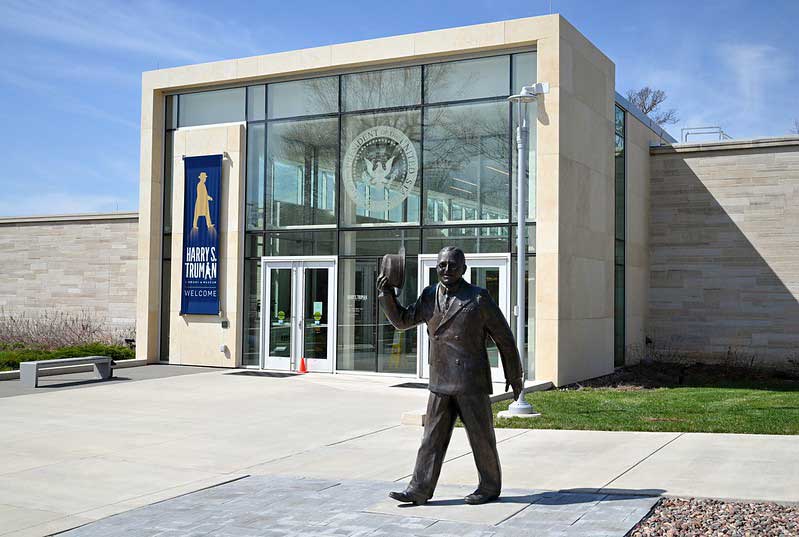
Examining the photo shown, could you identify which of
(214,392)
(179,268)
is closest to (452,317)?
(214,392)

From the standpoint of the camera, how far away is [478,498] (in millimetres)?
7301

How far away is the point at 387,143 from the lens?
19672 millimetres

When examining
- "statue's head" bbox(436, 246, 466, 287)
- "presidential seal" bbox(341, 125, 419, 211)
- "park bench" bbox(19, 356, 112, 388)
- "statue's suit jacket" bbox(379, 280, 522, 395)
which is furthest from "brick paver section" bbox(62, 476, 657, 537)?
"presidential seal" bbox(341, 125, 419, 211)

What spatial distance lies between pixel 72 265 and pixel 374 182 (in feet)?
42.0

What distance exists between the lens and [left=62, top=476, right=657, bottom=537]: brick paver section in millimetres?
6500

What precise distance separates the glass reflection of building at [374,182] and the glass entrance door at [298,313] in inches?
10.2

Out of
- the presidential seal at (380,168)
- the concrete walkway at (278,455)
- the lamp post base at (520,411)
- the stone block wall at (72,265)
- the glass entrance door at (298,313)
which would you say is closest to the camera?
the concrete walkway at (278,455)

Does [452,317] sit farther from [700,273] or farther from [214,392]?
[700,273]

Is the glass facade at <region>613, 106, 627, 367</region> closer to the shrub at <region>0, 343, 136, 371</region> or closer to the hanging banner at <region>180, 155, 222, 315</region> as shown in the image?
the hanging banner at <region>180, 155, 222, 315</region>

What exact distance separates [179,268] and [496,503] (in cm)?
1618

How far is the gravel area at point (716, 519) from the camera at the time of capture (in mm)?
6242

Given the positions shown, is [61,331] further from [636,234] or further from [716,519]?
[716,519]

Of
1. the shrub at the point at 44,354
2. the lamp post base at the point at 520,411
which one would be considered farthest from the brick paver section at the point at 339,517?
the shrub at the point at 44,354

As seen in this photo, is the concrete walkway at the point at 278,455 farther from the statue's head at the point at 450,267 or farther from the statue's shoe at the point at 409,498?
the statue's head at the point at 450,267
